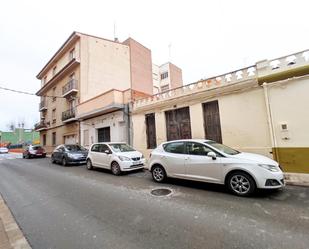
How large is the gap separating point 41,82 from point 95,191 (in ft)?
97.2

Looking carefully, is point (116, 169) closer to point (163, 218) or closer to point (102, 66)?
point (163, 218)

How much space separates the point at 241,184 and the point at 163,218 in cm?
262

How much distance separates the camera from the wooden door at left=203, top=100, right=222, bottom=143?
9156 millimetres

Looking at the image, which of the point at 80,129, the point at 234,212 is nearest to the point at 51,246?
the point at 234,212

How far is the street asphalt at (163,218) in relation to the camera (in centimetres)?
315

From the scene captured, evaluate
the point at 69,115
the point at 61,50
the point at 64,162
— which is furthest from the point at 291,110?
the point at 61,50

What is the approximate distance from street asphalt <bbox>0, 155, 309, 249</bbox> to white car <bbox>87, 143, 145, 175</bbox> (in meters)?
2.48

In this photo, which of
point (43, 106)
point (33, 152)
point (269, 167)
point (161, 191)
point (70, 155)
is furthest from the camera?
point (43, 106)

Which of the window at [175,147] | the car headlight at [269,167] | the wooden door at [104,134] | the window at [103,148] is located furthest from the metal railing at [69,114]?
the car headlight at [269,167]

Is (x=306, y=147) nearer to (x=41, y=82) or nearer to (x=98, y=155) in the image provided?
(x=98, y=155)

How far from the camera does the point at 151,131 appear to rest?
12242 millimetres

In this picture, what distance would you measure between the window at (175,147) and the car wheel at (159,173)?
0.76 metres

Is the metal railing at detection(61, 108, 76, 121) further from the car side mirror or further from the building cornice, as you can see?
the car side mirror

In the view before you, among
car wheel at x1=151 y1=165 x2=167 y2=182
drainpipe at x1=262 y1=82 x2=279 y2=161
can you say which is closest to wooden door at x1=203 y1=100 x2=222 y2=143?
drainpipe at x1=262 y1=82 x2=279 y2=161
